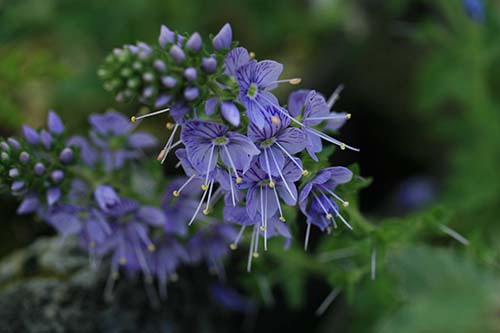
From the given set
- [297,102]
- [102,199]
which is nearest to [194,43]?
[297,102]

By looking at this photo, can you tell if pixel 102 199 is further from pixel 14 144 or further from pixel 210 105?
pixel 210 105

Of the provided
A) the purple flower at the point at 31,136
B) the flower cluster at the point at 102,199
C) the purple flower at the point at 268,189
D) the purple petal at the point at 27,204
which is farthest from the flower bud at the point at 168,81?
the purple petal at the point at 27,204

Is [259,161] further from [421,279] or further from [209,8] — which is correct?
[209,8]

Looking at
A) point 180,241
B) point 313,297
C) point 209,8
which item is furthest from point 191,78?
point 209,8

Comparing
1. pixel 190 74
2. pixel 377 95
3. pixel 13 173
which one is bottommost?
pixel 377 95

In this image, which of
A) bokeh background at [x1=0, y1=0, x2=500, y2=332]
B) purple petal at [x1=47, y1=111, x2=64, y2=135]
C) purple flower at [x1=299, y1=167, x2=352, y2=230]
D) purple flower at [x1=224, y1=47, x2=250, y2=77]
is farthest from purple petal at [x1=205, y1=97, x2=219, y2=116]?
bokeh background at [x1=0, y1=0, x2=500, y2=332]

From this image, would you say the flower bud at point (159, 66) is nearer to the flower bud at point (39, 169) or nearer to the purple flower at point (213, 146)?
the purple flower at point (213, 146)
